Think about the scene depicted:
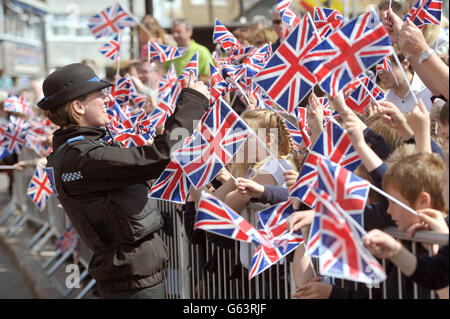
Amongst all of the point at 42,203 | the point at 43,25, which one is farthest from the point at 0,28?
the point at 42,203

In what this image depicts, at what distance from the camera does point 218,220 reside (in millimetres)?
3322

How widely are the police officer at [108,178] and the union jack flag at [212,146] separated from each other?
95 millimetres

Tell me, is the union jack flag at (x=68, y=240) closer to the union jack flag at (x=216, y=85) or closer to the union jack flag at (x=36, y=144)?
the union jack flag at (x=36, y=144)

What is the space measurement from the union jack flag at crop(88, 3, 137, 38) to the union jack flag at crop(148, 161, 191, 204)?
4744mm

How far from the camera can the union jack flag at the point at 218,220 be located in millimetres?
3293

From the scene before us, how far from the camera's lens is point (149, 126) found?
216 inches

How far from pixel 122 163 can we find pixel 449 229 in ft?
5.81

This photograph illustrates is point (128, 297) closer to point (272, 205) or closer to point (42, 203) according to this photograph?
point (272, 205)

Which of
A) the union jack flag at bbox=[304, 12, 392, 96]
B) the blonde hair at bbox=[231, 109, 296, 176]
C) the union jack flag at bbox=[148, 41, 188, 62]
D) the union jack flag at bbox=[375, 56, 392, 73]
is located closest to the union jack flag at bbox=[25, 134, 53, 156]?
the union jack flag at bbox=[148, 41, 188, 62]

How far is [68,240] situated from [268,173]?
4918 mm

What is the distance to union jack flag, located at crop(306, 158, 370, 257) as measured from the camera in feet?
9.66

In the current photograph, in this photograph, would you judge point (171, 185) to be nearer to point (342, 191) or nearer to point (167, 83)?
point (342, 191)

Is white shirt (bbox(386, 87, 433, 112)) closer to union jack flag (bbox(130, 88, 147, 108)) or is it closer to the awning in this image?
union jack flag (bbox(130, 88, 147, 108))

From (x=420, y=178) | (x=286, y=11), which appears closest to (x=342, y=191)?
(x=420, y=178)
